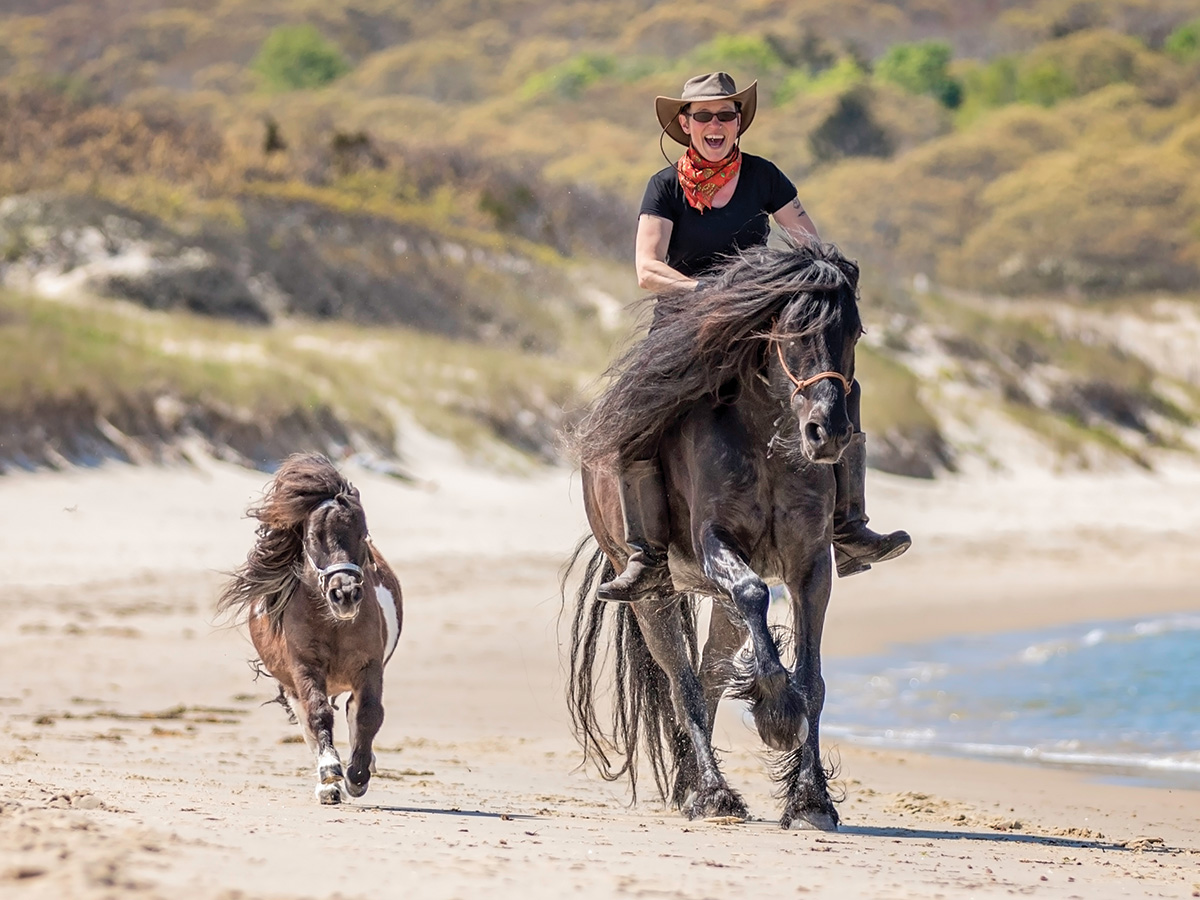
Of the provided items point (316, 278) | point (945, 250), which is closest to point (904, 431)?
point (316, 278)

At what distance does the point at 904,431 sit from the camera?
24062 millimetres

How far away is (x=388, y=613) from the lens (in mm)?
6770

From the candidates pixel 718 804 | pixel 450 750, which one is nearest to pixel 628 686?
pixel 718 804

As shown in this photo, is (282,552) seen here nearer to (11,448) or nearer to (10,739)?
(10,739)

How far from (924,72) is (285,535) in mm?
101397

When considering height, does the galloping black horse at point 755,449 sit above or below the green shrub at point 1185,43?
below

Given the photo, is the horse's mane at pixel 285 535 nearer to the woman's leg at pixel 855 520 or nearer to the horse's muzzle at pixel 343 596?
the horse's muzzle at pixel 343 596

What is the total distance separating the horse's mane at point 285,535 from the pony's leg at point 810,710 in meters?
1.85

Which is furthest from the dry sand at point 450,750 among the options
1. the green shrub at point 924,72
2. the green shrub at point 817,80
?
the green shrub at point 924,72

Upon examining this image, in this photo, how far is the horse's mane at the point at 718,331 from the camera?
573cm

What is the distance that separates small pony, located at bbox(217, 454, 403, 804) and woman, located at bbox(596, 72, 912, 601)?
3.04 ft

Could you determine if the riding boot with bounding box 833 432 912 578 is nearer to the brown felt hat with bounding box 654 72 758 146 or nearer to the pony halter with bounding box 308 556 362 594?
the brown felt hat with bounding box 654 72 758 146

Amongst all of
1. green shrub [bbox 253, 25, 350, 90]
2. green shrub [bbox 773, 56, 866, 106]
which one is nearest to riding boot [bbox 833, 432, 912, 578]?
green shrub [bbox 773, 56, 866, 106]

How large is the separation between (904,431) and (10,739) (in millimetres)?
18165
